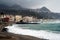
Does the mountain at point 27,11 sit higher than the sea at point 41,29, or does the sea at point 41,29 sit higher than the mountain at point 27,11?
the mountain at point 27,11

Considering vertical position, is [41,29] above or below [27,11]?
below

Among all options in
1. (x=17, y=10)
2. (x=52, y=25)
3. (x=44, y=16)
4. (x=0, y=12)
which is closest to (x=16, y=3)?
(x=17, y=10)

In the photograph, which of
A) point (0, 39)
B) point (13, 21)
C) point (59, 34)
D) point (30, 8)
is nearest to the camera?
point (0, 39)

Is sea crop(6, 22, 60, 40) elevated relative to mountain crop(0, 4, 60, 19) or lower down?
lower down

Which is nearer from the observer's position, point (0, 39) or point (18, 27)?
point (0, 39)

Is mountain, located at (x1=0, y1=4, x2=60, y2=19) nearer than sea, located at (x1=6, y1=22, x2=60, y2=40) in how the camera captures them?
No

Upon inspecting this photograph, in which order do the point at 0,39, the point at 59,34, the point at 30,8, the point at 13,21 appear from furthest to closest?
the point at 13,21
the point at 30,8
the point at 59,34
the point at 0,39

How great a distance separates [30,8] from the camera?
4695mm

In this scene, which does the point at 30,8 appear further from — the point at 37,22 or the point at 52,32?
the point at 52,32

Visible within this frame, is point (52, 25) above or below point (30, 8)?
below

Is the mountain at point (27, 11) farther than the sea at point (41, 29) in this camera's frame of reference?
Yes

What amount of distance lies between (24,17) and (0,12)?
26.7 inches

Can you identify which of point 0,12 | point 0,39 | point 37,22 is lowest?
point 0,39

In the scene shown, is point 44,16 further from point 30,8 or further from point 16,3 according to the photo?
point 16,3
